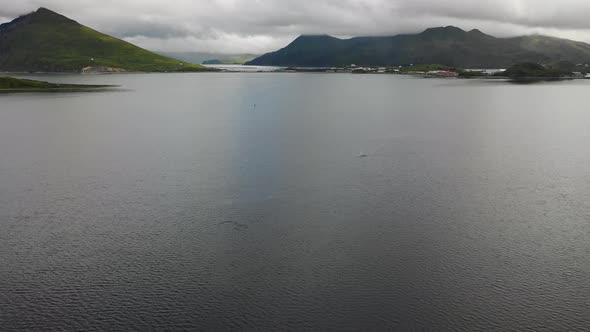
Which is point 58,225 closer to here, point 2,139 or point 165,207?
point 165,207

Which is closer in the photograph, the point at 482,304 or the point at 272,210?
the point at 482,304

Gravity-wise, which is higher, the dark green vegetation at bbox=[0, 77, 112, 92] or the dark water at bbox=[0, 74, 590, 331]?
the dark green vegetation at bbox=[0, 77, 112, 92]

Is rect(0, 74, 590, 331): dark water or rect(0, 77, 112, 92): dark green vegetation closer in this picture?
rect(0, 74, 590, 331): dark water

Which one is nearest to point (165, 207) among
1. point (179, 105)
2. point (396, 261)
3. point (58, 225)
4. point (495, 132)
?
point (58, 225)

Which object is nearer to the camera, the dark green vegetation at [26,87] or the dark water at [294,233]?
the dark water at [294,233]

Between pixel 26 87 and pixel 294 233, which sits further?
pixel 26 87

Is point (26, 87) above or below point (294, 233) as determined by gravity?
above

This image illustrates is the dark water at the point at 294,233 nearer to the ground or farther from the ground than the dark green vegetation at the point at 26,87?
nearer to the ground

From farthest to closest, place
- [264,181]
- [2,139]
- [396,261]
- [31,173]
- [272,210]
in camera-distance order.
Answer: [2,139]
[31,173]
[264,181]
[272,210]
[396,261]
